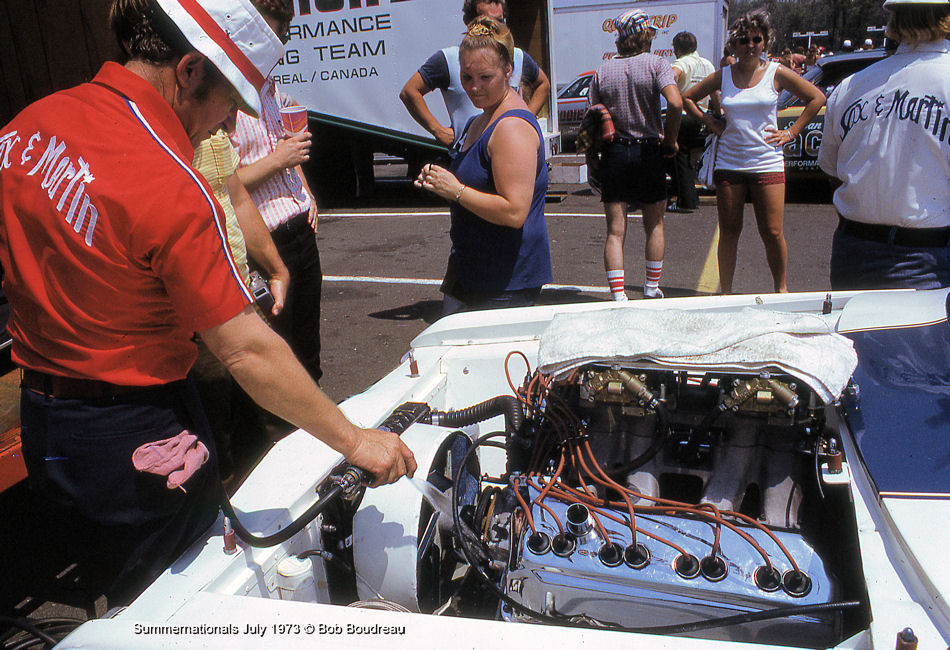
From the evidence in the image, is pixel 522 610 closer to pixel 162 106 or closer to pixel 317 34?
pixel 162 106

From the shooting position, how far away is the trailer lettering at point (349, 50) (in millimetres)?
8695

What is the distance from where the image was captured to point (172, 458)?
1.44 m

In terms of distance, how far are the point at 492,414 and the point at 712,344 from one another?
2.04 ft

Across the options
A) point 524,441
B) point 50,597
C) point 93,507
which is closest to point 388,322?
point 50,597

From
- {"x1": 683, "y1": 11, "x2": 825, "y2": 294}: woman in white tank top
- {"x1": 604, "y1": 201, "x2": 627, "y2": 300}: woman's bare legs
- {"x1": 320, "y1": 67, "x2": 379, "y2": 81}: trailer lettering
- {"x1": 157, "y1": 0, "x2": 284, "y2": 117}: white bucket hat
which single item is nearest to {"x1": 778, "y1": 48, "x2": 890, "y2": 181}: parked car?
{"x1": 683, "y1": 11, "x2": 825, "y2": 294}: woman in white tank top

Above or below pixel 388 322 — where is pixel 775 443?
above

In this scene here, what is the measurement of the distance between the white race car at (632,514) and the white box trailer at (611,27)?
11.9 m

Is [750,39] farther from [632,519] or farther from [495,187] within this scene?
[632,519]

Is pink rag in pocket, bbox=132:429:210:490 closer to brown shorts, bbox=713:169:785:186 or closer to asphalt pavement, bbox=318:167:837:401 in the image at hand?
asphalt pavement, bbox=318:167:837:401

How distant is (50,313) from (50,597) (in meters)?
1.73

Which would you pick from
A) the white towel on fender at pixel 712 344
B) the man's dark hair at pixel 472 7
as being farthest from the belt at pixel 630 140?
the white towel on fender at pixel 712 344

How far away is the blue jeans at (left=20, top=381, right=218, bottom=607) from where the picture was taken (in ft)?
4.66

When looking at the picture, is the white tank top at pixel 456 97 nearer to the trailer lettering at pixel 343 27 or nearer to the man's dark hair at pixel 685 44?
the trailer lettering at pixel 343 27

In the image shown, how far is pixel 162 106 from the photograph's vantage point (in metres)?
1.38
